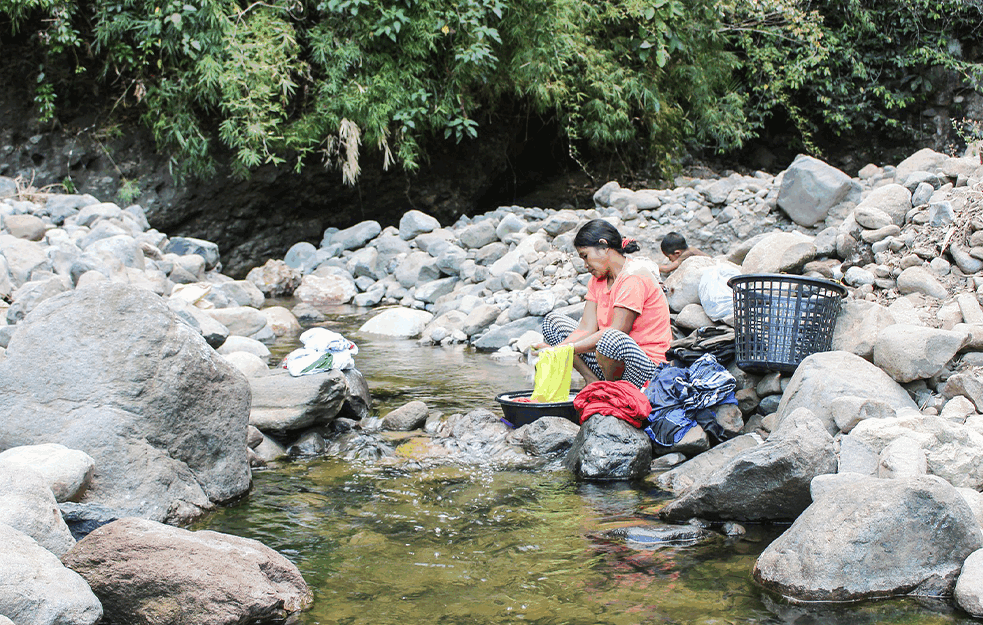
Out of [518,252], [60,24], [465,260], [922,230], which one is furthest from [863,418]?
[60,24]

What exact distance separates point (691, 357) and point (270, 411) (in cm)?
242

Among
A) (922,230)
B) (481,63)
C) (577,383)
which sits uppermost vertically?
(481,63)

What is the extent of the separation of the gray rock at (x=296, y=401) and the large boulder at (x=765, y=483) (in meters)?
2.10

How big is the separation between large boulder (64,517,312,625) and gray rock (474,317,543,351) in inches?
210

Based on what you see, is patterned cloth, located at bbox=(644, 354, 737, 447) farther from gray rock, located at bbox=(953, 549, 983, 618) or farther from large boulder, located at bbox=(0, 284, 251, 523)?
large boulder, located at bbox=(0, 284, 251, 523)

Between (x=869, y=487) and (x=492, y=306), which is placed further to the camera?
(x=492, y=306)

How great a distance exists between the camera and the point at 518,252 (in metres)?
10.1

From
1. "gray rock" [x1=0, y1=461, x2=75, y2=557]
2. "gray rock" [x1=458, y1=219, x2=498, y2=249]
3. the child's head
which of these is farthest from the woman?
"gray rock" [x1=458, y1=219, x2=498, y2=249]

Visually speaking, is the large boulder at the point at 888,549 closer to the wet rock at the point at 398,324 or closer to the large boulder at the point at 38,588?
the large boulder at the point at 38,588

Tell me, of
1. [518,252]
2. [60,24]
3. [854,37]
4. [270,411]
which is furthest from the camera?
[854,37]

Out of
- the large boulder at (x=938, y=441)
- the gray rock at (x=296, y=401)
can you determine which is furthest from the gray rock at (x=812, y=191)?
the gray rock at (x=296, y=401)

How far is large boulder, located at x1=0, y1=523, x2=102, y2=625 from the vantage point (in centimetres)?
216

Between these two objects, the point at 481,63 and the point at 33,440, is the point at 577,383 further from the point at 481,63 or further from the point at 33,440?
the point at 481,63

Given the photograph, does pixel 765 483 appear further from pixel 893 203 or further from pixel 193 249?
pixel 193 249
